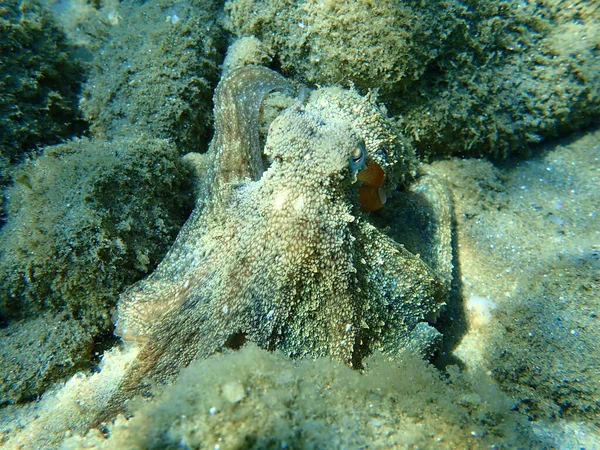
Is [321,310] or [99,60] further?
[99,60]

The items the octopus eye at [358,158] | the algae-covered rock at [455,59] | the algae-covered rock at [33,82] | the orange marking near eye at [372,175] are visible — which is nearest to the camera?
the octopus eye at [358,158]

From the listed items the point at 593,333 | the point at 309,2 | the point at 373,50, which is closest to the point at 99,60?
the point at 309,2

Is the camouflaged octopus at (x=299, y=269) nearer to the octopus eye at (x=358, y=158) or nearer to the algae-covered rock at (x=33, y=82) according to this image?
the octopus eye at (x=358, y=158)

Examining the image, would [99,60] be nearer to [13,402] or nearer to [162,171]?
[162,171]

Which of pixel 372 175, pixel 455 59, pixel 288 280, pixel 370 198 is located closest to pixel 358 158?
pixel 372 175

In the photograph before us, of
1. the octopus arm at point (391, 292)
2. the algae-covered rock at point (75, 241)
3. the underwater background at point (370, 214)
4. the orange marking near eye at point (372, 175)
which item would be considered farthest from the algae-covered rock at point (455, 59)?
the algae-covered rock at point (75, 241)

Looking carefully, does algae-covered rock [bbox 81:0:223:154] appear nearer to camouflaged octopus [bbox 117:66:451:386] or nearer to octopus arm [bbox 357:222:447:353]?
camouflaged octopus [bbox 117:66:451:386]

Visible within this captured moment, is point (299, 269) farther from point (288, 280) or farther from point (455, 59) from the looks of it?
point (455, 59)
